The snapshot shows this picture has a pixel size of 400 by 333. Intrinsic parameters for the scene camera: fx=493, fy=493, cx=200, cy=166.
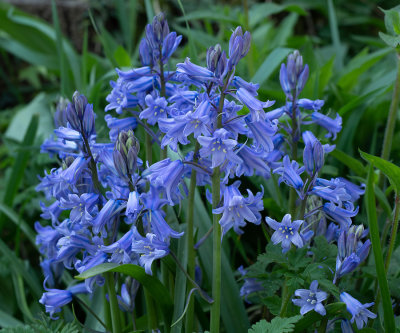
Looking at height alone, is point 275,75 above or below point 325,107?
above

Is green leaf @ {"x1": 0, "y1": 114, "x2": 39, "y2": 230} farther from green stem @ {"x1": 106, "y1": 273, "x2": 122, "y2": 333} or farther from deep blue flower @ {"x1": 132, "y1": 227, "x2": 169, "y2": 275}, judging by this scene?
deep blue flower @ {"x1": 132, "y1": 227, "x2": 169, "y2": 275}

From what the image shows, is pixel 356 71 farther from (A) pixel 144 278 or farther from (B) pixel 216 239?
(A) pixel 144 278

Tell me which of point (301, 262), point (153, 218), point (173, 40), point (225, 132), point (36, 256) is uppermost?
point (173, 40)

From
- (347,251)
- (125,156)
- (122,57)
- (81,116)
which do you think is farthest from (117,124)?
(122,57)

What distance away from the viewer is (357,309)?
1443mm

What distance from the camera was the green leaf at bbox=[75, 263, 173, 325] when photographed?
1.45m

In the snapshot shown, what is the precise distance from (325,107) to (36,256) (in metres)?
2.00

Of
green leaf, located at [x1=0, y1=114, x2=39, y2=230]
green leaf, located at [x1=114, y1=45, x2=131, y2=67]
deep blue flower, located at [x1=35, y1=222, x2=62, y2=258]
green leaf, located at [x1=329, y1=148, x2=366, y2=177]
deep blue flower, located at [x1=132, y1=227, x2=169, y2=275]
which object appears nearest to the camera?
deep blue flower, located at [x1=132, y1=227, x2=169, y2=275]

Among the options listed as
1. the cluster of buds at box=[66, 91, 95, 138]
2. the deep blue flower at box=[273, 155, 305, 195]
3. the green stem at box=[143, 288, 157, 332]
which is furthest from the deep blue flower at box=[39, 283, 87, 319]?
the deep blue flower at box=[273, 155, 305, 195]

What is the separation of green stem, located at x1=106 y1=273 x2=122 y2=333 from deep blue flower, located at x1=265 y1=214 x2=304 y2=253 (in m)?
0.57

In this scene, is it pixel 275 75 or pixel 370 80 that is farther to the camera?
pixel 370 80

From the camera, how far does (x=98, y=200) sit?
1605 mm

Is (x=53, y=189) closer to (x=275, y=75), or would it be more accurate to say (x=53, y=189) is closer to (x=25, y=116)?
(x=275, y=75)

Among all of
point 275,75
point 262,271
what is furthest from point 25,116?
point 262,271
